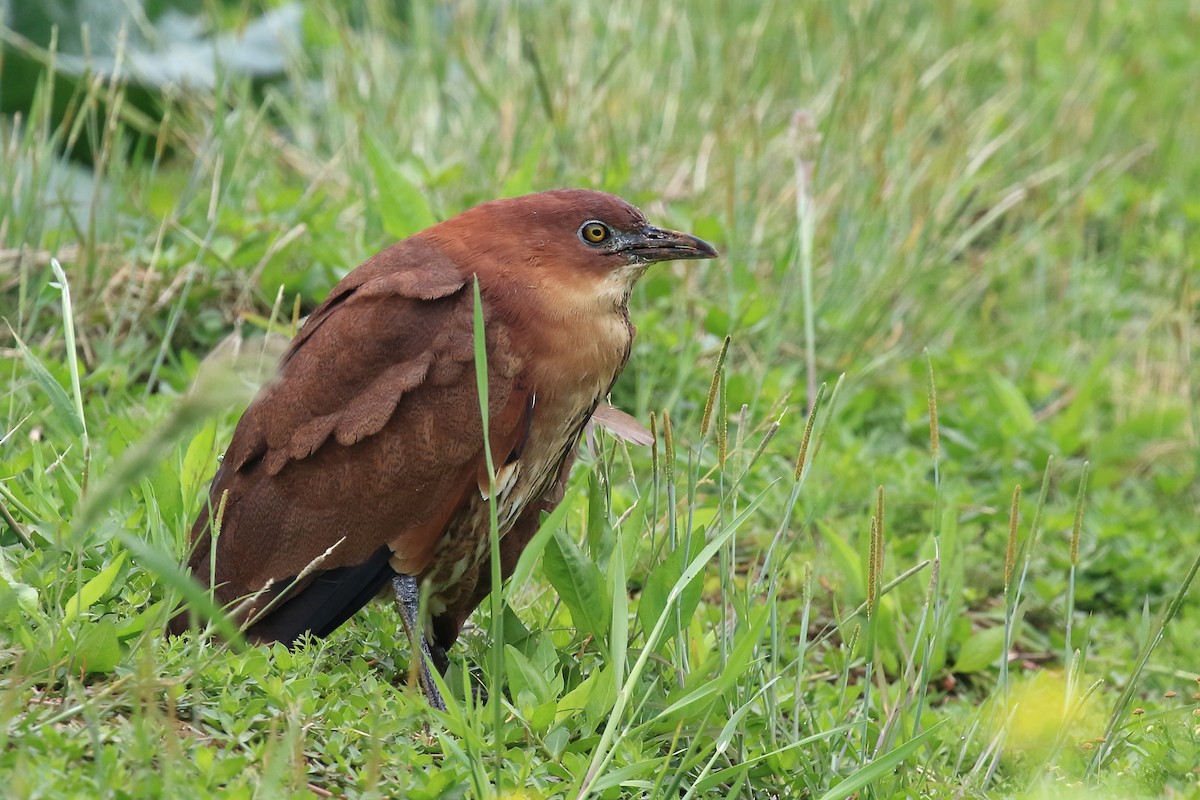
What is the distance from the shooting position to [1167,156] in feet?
19.4

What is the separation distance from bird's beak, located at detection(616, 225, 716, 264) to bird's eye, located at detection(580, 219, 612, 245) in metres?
0.04

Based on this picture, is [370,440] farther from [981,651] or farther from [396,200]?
[981,651]

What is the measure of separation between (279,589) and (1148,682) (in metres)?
2.15

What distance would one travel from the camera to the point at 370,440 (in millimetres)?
2562

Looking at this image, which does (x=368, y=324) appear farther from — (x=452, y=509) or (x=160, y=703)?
(x=160, y=703)

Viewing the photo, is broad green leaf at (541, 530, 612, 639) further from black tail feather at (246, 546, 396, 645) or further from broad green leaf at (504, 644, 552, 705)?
Result: black tail feather at (246, 546, 396, 645)

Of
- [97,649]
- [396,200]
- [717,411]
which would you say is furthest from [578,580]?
[396,200]

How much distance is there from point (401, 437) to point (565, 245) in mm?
536

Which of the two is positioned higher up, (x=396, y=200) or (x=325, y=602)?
(x=396, y=200)

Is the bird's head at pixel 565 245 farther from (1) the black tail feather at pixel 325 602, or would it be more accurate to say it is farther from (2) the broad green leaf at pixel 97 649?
(2) the broad green leaf at pixel 97 649

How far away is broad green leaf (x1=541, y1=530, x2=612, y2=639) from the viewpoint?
2494mm

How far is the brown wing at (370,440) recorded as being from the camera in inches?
100

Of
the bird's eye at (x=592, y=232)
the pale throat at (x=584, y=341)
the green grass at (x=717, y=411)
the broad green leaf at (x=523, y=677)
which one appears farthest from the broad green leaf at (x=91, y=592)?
the bird's eye at (x=592, y=232)

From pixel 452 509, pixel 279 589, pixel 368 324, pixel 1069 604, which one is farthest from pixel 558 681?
pixel 1069 604
